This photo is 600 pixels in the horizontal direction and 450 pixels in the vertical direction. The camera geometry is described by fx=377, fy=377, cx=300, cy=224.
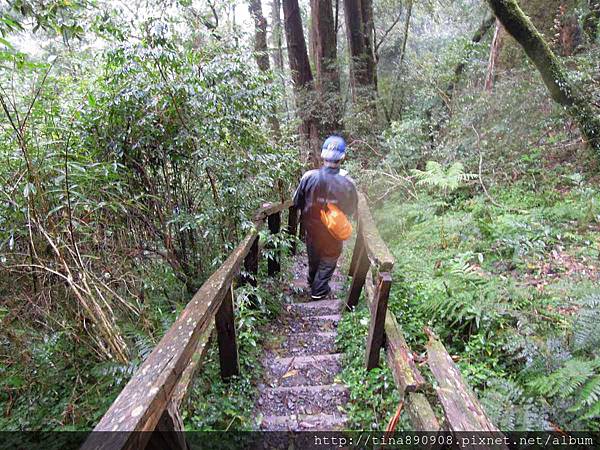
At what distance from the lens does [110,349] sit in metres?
2.91

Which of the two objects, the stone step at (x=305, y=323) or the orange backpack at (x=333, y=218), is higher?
the orange backpack at (x=333, y=218)

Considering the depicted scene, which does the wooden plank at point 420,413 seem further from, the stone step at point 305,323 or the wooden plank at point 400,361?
the stone step at point 305,323

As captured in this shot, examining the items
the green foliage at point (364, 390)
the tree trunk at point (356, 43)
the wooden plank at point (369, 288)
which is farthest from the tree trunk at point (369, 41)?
the green foliage at point (364, 390)

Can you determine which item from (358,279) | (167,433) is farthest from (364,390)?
(167,433)

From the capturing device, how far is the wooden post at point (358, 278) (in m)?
4.35

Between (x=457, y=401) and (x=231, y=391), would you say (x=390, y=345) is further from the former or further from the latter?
(x=231, y=391)

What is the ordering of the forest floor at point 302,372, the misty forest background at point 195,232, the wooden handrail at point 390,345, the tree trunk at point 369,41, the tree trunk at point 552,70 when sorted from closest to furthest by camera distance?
the wooden handrail at point 390,345, the misty forest background at point 195,232, the forest floor at point 302,372, the tree trunk at point 552,70, the tree trunk at point 369,41

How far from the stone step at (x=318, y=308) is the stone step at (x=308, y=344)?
68 centimetres

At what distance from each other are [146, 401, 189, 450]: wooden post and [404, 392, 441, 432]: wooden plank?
1.30 metres

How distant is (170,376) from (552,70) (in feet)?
22.4

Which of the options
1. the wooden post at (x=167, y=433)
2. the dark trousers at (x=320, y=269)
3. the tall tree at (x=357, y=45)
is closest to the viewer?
the wooden post at (x=167, y=433)

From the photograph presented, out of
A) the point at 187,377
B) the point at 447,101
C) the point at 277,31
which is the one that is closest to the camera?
the point at 187,377

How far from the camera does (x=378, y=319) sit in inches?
118

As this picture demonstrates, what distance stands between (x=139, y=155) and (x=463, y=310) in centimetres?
361
